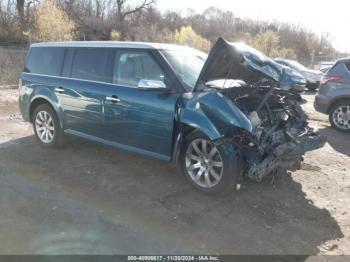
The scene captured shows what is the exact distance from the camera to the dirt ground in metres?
3.49

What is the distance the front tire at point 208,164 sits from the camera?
426 cm

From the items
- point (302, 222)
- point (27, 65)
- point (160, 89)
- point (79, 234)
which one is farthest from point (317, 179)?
point (27, 65)

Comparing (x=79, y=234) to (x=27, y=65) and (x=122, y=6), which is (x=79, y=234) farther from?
(x=122, y=6)

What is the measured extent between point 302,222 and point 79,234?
226 centimetres

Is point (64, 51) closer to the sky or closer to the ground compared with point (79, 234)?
closer to the sky

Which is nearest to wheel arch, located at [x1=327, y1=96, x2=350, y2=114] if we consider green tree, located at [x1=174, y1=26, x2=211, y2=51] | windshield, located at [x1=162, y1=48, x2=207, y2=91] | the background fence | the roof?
windshield, located at [x1=162, y1=48, x2=207, y2=91]

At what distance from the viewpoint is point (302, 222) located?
13.0 feet

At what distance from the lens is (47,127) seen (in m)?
6.37

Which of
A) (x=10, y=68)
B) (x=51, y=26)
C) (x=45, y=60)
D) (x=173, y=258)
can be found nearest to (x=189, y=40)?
(x=51, y=26)

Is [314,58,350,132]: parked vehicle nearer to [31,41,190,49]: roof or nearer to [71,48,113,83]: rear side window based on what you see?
[31,41,190,49]: roof

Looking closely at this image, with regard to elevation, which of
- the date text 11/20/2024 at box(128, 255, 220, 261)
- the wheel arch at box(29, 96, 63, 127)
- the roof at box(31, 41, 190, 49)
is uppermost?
the roof at box(31, 41, 190, 49)

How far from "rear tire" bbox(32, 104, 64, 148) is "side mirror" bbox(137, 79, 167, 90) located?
2221mm

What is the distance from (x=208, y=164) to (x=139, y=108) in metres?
1.14

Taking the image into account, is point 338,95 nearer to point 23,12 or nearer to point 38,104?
point 38,104
